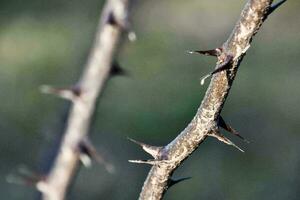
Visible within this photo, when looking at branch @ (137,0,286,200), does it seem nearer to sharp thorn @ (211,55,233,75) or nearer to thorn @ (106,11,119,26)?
sharp thorn @ (211,55,233,75)

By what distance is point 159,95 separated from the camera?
25.7ft

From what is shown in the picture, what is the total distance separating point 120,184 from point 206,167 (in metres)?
0.75

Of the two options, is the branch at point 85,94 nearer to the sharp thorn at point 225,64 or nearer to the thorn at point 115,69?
the thorn at point 115,69

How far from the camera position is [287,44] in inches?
332

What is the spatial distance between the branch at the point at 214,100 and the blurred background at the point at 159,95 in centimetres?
359

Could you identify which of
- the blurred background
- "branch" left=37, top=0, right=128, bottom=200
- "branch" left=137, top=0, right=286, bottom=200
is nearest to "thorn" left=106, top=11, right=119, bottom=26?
"branch" left=37, top=0, right=128, bottom=200

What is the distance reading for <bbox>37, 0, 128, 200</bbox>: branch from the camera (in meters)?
2.14

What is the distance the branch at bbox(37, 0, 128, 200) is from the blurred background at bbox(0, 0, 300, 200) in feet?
9.47

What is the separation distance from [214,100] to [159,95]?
252 inches

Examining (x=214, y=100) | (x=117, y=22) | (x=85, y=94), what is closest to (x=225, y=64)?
(x=214, y=100)

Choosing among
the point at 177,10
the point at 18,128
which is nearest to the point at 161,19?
the point at 177,10

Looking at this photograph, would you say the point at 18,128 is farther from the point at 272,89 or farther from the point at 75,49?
the point at 272,89

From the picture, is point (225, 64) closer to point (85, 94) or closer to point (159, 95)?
point (85, 94)

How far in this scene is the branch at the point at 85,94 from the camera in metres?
2.14
